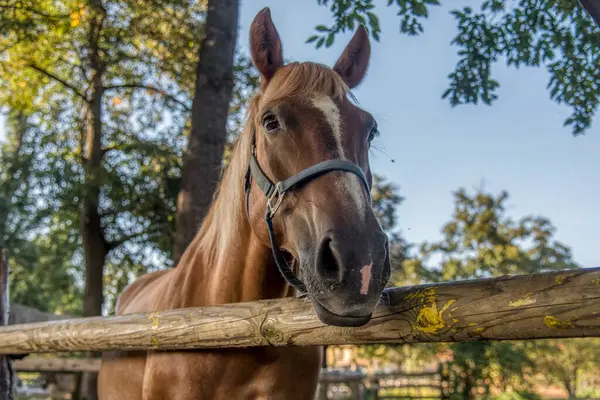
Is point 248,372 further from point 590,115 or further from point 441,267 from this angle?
point 441,267

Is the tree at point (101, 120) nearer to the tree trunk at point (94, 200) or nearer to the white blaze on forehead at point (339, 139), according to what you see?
the tree trunk at point (94, 200)

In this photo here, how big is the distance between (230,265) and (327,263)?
0.87m

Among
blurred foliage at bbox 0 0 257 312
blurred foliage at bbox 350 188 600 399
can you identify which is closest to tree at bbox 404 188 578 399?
blurred foliage at bbox 350 188 600 399

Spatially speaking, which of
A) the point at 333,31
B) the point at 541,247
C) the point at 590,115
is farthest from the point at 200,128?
the point at 541,247

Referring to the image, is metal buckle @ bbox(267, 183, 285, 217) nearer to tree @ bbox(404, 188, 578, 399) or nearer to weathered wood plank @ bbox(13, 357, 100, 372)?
weathered wood plank @ bbox(13, 357, 100, 372)

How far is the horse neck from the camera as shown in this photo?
7.24 feet

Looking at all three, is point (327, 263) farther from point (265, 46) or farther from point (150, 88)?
point (150, 88)

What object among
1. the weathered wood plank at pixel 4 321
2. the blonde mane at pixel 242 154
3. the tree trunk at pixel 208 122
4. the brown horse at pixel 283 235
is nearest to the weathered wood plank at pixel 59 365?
the tree trunk at pixel 208 122

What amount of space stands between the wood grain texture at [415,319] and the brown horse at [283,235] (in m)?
0.14

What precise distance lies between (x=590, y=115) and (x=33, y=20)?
27.1 feet

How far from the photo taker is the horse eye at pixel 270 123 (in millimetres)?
1888

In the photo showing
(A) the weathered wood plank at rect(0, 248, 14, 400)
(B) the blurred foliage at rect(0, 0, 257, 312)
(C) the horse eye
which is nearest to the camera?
(C) the horse eye

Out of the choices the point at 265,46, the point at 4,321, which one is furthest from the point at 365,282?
the point at 4,321

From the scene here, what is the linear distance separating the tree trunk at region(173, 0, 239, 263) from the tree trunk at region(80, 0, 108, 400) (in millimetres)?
5241
